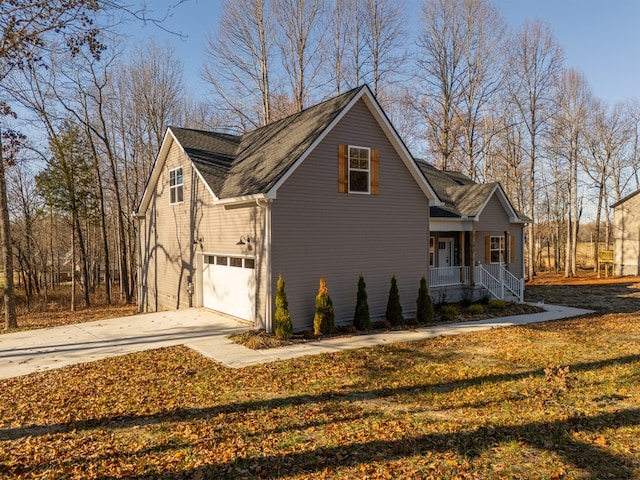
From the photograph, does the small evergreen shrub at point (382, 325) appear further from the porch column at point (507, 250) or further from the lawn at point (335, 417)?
the porch column at point (507, 250)

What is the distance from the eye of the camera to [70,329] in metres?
13.1

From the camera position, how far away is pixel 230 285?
45.9 ft

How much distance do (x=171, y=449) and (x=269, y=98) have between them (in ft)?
74.6

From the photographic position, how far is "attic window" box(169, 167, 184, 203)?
16.8m

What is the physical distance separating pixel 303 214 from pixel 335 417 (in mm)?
7018

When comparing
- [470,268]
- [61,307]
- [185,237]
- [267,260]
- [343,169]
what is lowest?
[61,307]

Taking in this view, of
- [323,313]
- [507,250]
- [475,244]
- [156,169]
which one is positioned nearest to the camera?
[323,313]

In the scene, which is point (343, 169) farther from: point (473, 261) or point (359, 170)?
point (473, 261)

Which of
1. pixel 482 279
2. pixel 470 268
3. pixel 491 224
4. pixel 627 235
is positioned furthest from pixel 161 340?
pixel 627 235

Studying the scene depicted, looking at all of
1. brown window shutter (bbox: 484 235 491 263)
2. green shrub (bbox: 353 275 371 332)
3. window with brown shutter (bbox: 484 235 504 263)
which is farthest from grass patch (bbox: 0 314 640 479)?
window with brown shutter (bbox: 484 235 504 263)

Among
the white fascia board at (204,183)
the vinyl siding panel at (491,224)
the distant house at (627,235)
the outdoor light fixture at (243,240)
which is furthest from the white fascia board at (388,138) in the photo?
the distant house at (627,235)

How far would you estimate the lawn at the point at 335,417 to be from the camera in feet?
16.1

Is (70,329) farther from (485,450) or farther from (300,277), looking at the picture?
(485,450)

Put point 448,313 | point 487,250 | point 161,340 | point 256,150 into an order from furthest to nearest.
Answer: point 487,250, point 256,150, point 448,313, point 161,340
